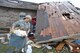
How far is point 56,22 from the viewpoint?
338 inches

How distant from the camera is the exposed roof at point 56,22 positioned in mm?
7834

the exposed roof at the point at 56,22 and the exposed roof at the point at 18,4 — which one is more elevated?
the exposed roof at the point at 18,4

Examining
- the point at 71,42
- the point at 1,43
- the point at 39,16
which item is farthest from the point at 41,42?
the point at 39,16

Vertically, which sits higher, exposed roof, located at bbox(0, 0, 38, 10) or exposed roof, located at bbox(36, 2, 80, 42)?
exposed roof, located at bbox(0, 0, 38, 10)

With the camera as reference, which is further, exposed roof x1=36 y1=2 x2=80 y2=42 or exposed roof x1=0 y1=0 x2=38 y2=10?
exposed roof x1=0 y1=0 x2=38 y2=10

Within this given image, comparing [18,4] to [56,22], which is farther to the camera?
[18,4]

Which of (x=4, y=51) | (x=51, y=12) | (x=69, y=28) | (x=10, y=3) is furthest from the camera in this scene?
(x=10, y=3)

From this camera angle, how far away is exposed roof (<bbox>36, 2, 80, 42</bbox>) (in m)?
7.83

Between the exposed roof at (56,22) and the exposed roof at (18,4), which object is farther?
the exposed roof at (18,4)

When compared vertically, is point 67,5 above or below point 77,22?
above

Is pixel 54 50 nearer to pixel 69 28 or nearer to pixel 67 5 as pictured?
pixel 69 28

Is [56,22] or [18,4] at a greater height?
Answer: [18,4]

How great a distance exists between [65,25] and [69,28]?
245 millimetres

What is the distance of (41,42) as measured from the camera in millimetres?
7672
